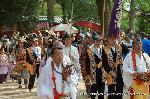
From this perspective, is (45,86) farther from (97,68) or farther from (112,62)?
(97,68)

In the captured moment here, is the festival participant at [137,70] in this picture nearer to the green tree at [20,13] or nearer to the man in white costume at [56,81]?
the man in white costume at [56,81]

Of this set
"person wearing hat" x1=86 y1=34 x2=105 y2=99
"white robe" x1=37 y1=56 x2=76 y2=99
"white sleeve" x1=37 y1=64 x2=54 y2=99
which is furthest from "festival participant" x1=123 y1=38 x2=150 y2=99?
"white sleeve" x1=37 y1=64 x2=54 y2=99

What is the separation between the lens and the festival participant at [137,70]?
10.4m

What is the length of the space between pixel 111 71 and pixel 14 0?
1138 inches

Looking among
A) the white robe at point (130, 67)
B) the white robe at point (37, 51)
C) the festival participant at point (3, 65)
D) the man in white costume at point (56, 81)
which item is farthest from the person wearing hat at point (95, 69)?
the festival participant at point (3, 65)

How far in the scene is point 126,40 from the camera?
17.3 m

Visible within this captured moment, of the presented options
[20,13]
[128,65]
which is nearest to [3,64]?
[128,65]

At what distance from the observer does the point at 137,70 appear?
10469 millimetres

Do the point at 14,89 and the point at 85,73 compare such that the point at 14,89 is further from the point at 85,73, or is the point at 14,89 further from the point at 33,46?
the point at 85,73

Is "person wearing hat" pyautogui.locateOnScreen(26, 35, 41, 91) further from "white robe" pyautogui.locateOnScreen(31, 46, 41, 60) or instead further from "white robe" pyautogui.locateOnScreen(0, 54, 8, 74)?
"white robe" pyautogui.locateOnScreen(0, 54, 8, 74)

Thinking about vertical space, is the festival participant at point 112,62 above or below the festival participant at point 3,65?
above

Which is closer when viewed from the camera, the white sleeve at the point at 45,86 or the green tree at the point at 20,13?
the white sleeve at the point at 45,86

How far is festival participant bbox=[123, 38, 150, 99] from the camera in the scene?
10422 mm

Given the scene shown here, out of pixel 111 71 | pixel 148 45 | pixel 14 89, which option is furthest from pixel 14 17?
pixel 111 71
